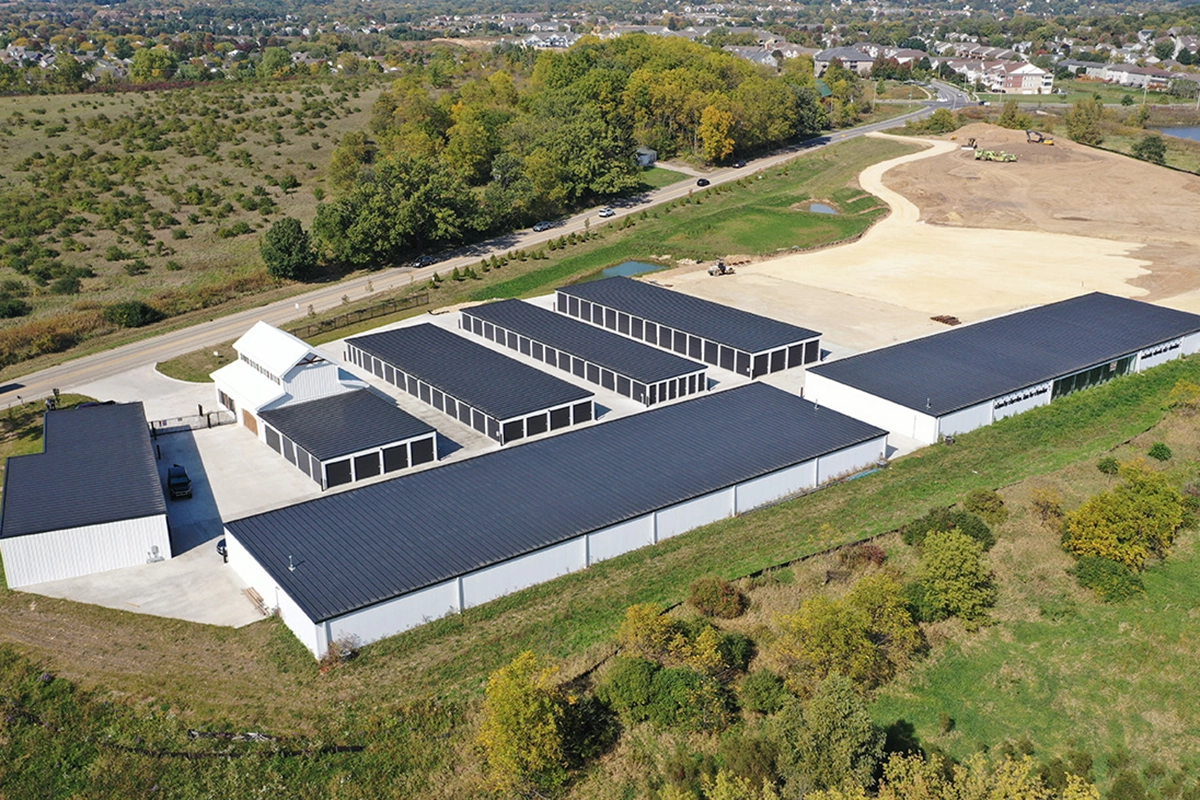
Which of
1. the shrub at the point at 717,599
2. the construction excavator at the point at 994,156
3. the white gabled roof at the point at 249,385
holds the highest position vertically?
the construction excavator at the point at 994,156

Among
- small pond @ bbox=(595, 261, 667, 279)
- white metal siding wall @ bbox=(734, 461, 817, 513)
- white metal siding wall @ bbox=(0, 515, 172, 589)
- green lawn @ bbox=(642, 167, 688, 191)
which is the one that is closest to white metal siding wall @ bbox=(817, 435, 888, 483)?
white metal siding wall @ bbox=(734, 461, 817, 513)

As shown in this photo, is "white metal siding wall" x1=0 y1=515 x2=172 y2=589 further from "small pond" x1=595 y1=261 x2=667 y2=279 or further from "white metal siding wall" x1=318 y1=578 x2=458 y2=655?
"small pond" x1=595 y1=261 x2=667 y2=279

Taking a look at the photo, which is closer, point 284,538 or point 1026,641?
point 1026,641

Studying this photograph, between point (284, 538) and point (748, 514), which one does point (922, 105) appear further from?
point (284, 538)

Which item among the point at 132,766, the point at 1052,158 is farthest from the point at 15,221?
the point at 1052,158

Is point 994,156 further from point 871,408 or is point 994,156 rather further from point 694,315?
point 871,408

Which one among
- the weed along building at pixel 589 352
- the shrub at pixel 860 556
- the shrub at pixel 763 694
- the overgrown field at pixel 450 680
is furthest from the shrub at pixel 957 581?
the weed along building at pixel 589 352

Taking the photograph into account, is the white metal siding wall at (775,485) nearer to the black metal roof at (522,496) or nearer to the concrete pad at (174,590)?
the black metal roof at (522,496)
